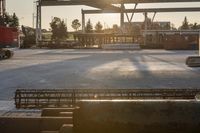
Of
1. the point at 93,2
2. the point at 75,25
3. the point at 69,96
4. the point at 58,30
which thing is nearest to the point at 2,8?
the point at 93,2

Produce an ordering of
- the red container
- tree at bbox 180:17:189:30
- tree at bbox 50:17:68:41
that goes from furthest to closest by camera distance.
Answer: tree at bbox 180:17:189:30 < tree at bbox 50:17:68:41 < the red container

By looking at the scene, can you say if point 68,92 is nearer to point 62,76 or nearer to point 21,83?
point 21,83

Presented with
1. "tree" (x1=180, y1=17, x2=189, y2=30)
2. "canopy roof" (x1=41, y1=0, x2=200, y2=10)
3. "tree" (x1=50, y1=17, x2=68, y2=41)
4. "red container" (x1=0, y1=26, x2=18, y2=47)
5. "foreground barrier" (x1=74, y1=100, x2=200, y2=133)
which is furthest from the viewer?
"tree" (x1=180, y1=17, x2=189, y2=30)

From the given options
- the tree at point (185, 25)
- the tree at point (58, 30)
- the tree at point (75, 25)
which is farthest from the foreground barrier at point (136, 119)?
the tree at point (75, 25)

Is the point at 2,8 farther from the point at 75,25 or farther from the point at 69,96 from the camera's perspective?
the point at 75,25

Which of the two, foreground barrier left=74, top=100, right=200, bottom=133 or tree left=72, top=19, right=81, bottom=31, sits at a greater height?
tree left=72, top=19, right=81, bottom=31

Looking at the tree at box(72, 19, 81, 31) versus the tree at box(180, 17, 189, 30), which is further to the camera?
the tree at box(72, 19, 81, 31)

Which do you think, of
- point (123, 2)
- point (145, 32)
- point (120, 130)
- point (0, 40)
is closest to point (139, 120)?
point (120, 130)

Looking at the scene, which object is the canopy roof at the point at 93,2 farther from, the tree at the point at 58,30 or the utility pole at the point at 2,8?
the tree at the point at 58,30

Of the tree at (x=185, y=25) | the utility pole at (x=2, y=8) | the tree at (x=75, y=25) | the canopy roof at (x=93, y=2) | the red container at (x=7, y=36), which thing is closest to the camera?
the red container at (x=7, y=36)

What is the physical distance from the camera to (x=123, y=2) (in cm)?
6319

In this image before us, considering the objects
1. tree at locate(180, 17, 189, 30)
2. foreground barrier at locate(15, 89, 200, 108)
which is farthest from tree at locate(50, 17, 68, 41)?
foreground barrier at locate(15, 89, 200, 108)

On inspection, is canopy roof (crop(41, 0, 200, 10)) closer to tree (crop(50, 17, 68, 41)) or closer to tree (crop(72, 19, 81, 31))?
tree (crop(50, 17, 68, 41))

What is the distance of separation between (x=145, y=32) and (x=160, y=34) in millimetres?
2690
